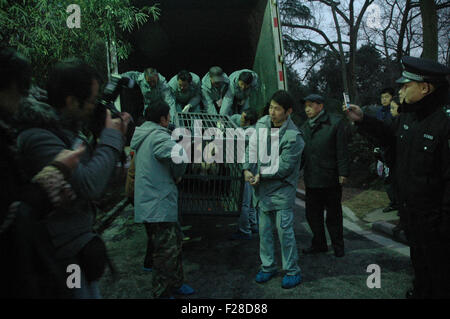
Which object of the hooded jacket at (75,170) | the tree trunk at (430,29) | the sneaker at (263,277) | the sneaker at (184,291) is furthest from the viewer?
the tree trunk at (430,29)

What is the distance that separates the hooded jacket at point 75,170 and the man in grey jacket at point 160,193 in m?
1.33

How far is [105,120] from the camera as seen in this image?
162 cm

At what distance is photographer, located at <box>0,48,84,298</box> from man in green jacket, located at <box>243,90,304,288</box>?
7.29ft

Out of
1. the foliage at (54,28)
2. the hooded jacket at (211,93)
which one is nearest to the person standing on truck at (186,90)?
the hooded jacket at (211,93)

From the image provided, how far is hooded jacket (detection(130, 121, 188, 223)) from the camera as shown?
9.55ft

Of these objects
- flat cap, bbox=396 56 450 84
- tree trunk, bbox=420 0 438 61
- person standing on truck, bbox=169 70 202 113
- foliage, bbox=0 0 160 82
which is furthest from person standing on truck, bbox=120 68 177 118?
tree trunk, bbox=420 0 438 61

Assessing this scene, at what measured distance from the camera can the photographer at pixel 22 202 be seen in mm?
1152

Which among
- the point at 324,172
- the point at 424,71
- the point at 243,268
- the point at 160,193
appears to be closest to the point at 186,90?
the point at 324,172

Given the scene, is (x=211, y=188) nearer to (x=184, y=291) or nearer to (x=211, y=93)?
(x=184, y=291)

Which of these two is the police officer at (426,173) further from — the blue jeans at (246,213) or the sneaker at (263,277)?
the blue jeans at (246,213)

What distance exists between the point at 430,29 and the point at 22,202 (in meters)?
8.16

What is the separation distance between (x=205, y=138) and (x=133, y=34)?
4186mm

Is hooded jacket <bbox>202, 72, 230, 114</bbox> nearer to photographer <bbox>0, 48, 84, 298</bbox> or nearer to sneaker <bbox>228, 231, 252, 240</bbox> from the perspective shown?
sneaker <bbox>228, 231, 252, 240</bbox>
